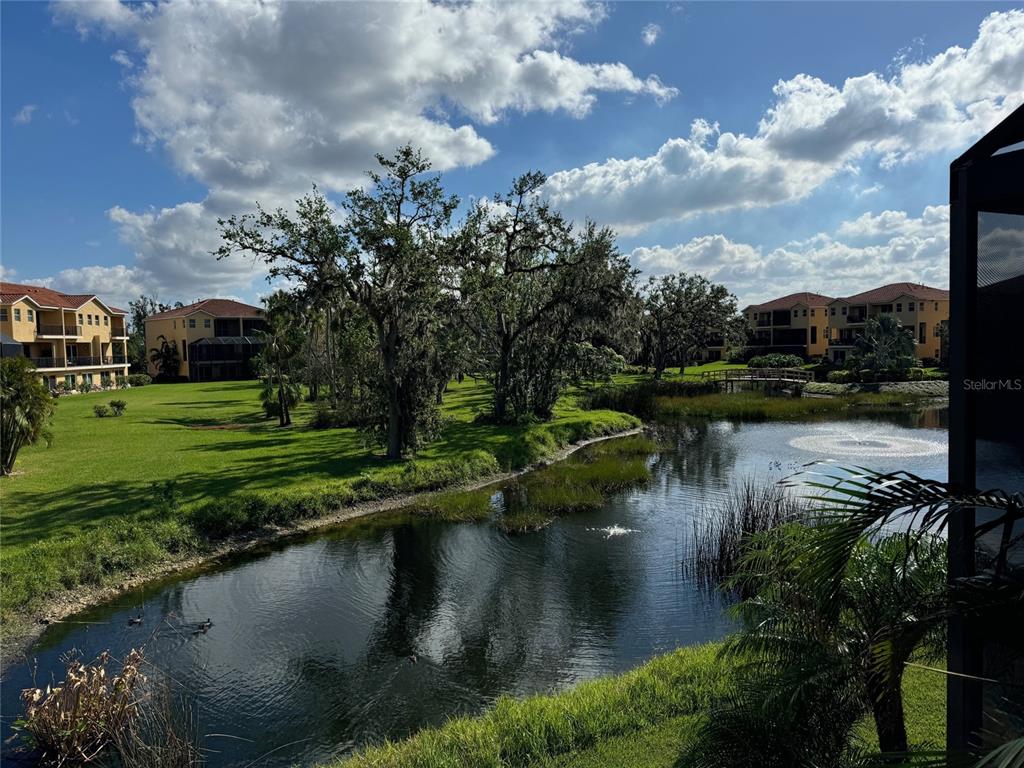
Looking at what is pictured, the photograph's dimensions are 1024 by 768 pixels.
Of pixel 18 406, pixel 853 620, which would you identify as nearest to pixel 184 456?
pixel 18 406

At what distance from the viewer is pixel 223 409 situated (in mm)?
40125

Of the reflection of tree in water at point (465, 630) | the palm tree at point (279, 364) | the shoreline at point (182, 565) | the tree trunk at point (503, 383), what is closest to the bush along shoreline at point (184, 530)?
the shoreline at point (182, 565)

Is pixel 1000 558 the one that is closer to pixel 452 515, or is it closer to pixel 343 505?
pixel 452 515

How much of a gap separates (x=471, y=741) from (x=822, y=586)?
15.5ft

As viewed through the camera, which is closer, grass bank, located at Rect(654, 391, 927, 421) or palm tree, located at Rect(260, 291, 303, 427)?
palm tree, located at Rect(260, 291, 303, 427)

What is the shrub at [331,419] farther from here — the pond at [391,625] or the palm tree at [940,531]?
the palm tree at [940,531]

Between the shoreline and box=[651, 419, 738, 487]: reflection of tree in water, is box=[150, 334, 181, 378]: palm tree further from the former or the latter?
the shoreline

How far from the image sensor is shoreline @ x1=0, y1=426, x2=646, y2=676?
1143 centimetres

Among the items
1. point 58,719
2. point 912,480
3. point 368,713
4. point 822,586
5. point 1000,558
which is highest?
point 912,480

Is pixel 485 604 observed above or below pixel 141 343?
below

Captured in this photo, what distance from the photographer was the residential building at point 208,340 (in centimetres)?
Result: 6731

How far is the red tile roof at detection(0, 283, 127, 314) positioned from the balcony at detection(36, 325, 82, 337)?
177 centimetres

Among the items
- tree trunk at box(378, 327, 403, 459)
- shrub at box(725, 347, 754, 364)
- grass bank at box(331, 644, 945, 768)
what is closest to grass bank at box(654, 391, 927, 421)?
tree trunk at box(378, 327, 403, 459)

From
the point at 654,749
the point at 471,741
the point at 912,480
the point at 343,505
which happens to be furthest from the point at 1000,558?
the point at 343,505
